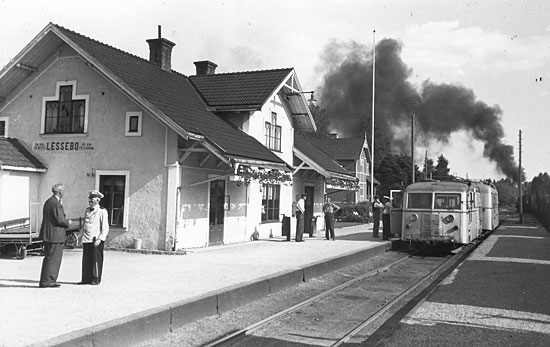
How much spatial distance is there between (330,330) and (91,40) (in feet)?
44.2

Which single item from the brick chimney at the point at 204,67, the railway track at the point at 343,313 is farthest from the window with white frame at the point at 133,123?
the brick chimney at the point at 204,67

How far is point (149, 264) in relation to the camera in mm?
12406

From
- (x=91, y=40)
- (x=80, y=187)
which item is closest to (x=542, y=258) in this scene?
(x=80, y=187)

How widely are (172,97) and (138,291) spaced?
9.45 m

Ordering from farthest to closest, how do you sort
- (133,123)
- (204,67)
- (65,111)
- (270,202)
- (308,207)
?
Result: (308,207) → (204,67) → (270,202) → (65,111) → (133,123)

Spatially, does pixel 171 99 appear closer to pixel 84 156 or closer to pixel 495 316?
pixel 84 156

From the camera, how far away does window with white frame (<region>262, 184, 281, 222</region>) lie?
66.4 feet

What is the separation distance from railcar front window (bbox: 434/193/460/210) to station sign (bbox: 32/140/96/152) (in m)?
11.8

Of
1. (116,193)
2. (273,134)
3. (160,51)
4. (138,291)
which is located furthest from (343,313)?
(160,51)

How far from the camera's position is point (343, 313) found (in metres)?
8.67

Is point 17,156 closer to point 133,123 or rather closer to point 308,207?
point 133,123

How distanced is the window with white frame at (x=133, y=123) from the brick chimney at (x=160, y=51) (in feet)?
18.9

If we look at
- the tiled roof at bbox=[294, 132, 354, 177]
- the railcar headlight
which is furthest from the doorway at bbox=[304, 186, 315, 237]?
the railcar headlight

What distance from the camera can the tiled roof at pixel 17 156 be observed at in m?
15.0
